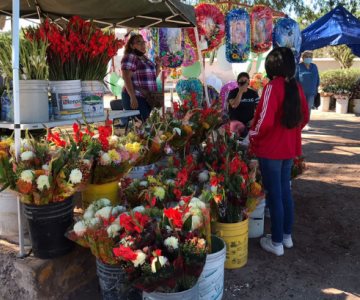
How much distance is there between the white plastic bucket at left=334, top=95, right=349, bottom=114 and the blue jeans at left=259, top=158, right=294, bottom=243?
10505 millimetres

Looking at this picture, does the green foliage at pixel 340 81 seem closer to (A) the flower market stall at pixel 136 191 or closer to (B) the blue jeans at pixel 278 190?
(A) the flower market stall at pixel 136 191

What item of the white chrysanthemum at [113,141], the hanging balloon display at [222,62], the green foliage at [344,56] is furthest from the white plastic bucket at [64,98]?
the green foliage at [344,56]

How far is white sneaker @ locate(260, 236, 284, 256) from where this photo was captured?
10.8 ft

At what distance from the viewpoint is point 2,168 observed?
2279mm

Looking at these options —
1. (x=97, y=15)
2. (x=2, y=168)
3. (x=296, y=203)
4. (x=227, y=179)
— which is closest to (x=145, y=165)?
(x=227, y=179)

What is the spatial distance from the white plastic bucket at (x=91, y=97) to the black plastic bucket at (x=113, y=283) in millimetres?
1227

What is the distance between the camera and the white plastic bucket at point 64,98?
282cm

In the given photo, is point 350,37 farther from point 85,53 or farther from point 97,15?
point 85,53

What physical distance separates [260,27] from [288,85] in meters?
3.55

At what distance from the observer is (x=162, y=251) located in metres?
2.01

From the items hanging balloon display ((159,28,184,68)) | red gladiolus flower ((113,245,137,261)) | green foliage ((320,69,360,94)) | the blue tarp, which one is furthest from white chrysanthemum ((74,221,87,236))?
green foliage ((320,69,360,94))

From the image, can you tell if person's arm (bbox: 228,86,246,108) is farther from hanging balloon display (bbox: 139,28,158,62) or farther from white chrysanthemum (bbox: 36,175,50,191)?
white chrysanthemum (bbox: 36,175,50,191)

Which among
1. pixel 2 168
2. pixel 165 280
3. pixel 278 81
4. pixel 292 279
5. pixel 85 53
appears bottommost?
pixel 292 279

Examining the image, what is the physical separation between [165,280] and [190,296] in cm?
24
